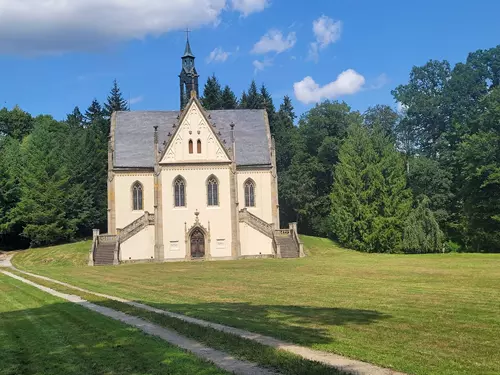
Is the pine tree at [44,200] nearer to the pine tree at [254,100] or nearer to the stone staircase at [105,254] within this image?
the stone staircase at [105,254]

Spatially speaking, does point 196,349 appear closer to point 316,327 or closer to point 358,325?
point 316,327

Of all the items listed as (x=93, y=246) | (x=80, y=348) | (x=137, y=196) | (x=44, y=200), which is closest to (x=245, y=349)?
(x=80, y=348)

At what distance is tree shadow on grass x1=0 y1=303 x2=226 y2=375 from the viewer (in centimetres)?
884

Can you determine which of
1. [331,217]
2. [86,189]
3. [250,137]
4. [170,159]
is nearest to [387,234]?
A: [331,217]

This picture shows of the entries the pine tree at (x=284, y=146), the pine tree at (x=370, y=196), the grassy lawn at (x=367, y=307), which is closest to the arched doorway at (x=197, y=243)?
the pine tree at (x=370, y=196)

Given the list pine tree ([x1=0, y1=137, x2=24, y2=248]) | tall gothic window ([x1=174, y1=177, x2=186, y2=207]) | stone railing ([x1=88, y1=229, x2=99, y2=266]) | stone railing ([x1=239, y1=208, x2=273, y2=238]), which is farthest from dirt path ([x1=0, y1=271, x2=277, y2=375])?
pine tree ([x1=0, y1=137, x2=24, y2=248])

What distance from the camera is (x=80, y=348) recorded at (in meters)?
10.6

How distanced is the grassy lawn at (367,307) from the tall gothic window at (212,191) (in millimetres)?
19669

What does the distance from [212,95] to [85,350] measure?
7684cm

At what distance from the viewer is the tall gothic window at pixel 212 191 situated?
49000 mm

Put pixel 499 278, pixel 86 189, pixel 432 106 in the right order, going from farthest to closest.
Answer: pixel 86 189, pixel 432 106, pixel 499 278

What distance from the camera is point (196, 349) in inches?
393

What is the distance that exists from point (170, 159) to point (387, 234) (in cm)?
2177

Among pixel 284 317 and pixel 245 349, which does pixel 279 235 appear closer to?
pixel 284 317
